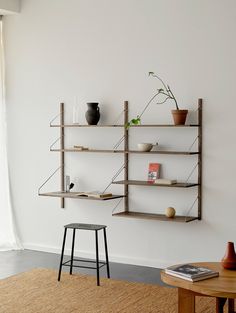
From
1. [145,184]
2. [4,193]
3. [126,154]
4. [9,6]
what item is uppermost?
[9,6]

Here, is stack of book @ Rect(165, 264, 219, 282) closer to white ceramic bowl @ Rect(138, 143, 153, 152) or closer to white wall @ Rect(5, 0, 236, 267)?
white wall @ Rect(5, 0, 236, 267)

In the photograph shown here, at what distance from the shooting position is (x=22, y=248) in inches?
270

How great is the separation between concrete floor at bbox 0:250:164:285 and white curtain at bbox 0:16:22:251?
A: 228 millimetres

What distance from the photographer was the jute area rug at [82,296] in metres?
4.64

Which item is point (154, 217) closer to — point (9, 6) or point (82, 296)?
point (82, 296)

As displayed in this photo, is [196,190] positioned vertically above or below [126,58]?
below

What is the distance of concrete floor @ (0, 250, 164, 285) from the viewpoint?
5617mm

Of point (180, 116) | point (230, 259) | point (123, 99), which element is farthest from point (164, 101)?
point (230, 259)

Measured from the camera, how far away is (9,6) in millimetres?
6570

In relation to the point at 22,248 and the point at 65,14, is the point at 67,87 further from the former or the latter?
the point at 22,248

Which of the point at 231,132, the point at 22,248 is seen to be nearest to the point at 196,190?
the point at 231,132

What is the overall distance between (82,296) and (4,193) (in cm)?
228

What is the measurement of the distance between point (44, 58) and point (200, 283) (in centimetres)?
364

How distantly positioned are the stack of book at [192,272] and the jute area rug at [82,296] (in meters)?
0.69
